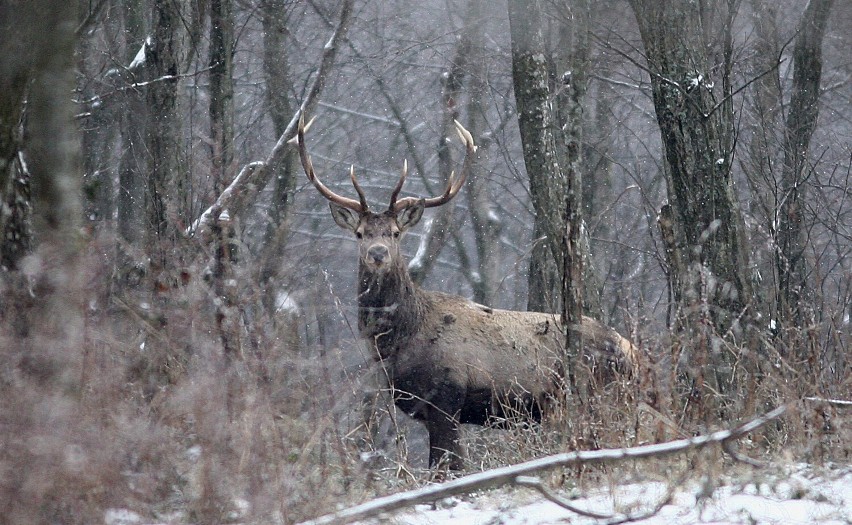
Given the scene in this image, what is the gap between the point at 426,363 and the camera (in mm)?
8188

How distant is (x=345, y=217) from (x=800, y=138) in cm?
499

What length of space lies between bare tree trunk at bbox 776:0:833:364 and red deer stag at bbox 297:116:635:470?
1.80 m

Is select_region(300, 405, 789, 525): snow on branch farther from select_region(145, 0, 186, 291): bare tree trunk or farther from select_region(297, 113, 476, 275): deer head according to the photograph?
select_region(145, 0, 186, 291): bare tree trunk

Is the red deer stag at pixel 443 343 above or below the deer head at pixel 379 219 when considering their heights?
below

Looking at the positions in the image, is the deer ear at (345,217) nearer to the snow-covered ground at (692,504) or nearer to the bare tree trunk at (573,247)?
the bare tree trunk at (573,247)

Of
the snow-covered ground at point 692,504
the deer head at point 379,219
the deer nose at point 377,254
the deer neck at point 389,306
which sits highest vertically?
the deer head at point 379,219

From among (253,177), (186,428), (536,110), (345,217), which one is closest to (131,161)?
(253,177)

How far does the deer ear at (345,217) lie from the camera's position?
8969mm

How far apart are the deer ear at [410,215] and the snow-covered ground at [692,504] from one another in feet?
13.4

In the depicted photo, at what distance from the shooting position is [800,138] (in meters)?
10.8

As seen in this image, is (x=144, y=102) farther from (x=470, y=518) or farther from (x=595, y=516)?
(x=595, y=516)

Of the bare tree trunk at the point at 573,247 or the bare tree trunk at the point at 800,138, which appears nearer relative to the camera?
the bare tree trunk at the point at 573,247

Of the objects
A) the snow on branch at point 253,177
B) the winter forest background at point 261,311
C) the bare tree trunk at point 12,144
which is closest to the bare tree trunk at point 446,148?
the winter forest background at point 261,311

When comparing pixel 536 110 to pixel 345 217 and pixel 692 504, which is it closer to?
pixel 345 217
